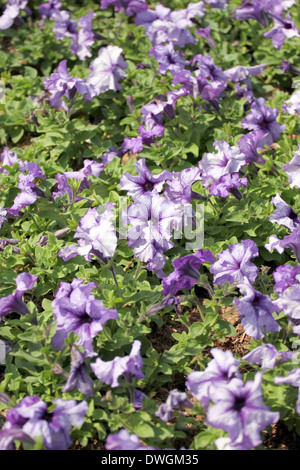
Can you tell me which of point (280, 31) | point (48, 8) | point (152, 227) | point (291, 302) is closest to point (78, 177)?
point (152, 227)

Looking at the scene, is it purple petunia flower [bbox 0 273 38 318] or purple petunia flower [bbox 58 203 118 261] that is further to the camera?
purple petunia flower [bbox 58 203 118 261]

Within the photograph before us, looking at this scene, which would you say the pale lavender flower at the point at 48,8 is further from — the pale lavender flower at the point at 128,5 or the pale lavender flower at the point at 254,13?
the pale lavender flower at the point at 254,13

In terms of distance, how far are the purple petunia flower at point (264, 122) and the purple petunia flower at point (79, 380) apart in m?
2.33

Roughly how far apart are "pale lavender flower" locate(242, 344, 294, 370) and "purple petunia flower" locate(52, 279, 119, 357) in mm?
786

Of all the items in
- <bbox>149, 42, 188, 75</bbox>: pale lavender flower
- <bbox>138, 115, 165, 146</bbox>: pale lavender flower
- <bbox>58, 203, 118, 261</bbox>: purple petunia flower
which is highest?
<bbox>149, 42, 188, 75</bbox>: pale lavender flower

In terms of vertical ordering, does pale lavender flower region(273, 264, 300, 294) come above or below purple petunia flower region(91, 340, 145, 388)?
below

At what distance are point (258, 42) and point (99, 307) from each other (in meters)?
3.96

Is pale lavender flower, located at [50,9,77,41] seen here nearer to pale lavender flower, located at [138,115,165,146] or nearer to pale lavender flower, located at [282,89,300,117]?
pale lavender flower, located at [138,115,165,146]

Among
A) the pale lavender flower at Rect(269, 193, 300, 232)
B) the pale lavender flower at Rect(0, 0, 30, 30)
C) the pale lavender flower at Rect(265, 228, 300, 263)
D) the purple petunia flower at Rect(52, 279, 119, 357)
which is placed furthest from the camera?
the pale lavender flower at Rect(0, 0, 30, 30)

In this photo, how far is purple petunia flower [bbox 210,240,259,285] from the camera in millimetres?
3355

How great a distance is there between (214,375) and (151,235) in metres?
1.01

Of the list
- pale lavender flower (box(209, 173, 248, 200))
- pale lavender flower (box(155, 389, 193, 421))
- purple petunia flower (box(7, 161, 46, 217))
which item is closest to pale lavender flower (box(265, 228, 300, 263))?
pale lavender flower (box(209, 173, 248, 200))

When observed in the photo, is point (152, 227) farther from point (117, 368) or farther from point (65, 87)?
point (65, 87)
